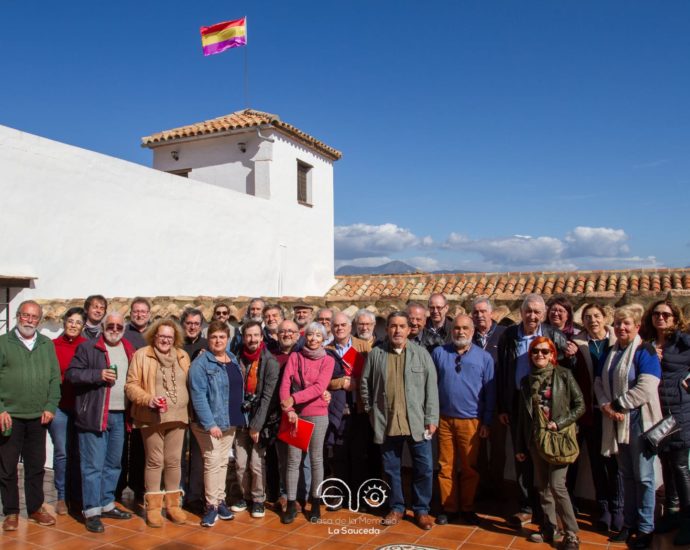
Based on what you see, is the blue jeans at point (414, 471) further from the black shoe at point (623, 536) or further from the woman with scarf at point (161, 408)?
the woman with scarf at point (161, 408)

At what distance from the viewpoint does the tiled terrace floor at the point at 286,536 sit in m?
4.28

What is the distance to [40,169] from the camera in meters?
8.98

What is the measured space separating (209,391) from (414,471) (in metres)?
1.88

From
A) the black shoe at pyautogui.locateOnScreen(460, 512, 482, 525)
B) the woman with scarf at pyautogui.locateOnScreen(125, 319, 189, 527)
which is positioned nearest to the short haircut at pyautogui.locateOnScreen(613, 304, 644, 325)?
the black shoe at pyautogui.locateOnScreen(460, 512, 482, 525)

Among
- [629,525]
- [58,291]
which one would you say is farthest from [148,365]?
[58,291]

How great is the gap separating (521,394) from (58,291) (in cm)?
747

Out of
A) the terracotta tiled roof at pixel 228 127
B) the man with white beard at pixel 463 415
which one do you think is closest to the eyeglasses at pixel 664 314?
the man with white beard at pixel 463 415

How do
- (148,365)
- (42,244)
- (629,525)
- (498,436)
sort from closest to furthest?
(629,525) → (148,365) → (498,436) → (42,244)

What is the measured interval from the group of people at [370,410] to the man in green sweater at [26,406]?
0.01 meters

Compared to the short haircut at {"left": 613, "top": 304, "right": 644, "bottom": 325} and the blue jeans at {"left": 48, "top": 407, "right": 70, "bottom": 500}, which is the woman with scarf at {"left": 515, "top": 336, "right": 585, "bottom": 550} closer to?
the short haircut at {"left": 613, "top": 304, "right": 644, "bottom": 325}

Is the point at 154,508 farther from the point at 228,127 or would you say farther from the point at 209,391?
the point at 228,127

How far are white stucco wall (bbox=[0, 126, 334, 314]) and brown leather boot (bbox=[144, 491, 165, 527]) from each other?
15.4 ft

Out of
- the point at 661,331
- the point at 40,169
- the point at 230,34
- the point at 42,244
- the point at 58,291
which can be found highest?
A: the point at 230,34

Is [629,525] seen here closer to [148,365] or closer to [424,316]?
[424,316]
